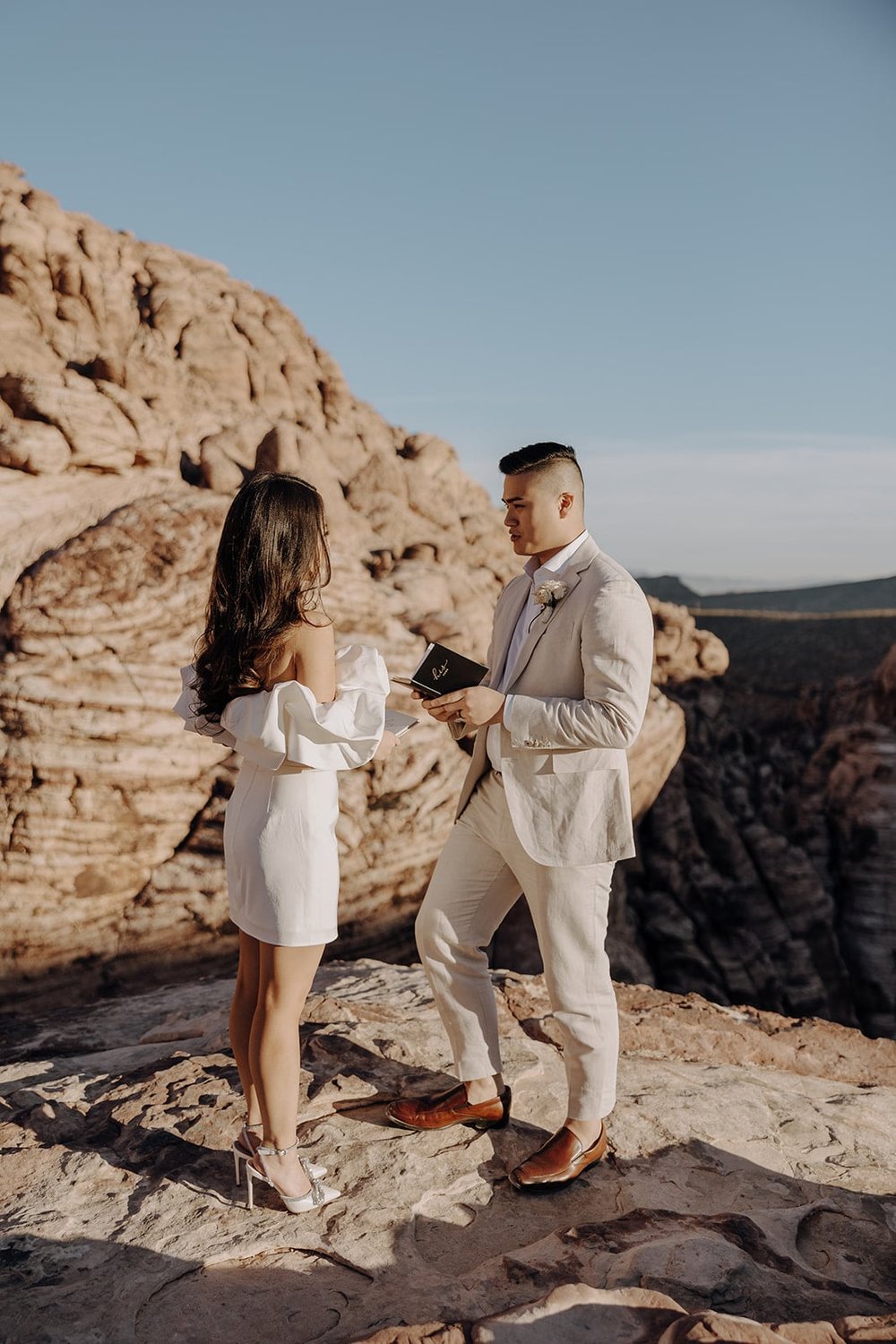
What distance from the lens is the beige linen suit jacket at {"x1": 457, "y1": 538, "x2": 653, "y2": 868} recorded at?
10.8 ft

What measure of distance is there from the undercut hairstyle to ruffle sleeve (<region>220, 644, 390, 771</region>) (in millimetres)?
992

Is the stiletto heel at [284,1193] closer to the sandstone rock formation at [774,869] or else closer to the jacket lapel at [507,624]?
the jacket lapel at [507,624]

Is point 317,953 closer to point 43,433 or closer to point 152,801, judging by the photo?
point 152,801

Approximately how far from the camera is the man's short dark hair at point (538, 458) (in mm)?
→ 3467

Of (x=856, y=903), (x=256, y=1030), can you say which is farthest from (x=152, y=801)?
(x=856, y=903)

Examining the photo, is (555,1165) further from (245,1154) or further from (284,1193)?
(245,1154)

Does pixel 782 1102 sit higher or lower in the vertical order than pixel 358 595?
lower

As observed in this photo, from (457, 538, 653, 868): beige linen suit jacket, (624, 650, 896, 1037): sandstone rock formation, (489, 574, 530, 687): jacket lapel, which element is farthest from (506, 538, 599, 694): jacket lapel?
(624, 650, 896, 1037): sandstone rock formation

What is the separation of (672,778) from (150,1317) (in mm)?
15245

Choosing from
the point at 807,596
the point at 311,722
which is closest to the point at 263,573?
the point at 311,722

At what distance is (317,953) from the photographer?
10.2 feet

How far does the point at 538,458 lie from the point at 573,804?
122 centimetres

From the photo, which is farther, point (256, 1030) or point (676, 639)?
point (676, 639)

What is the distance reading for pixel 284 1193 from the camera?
3.11 m
